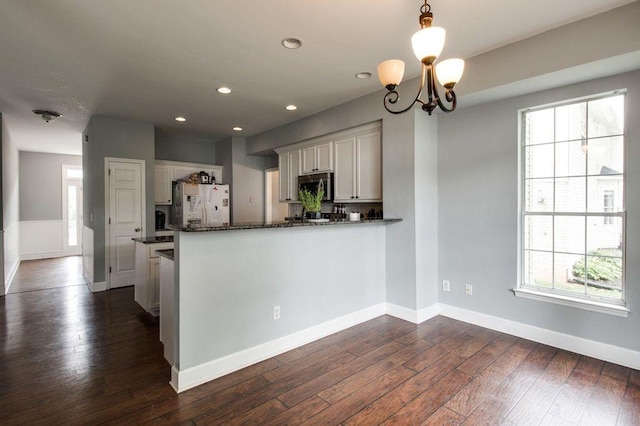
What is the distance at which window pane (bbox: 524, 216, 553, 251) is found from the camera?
10.1 ft

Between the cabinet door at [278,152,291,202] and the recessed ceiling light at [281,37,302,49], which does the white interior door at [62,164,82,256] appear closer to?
the cabinet door at [278,152,291,202]

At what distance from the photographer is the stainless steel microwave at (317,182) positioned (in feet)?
15.3

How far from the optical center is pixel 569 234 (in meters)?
2.96

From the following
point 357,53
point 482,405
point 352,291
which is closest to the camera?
point 482,405

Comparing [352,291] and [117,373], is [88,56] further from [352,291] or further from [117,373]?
[352,291]

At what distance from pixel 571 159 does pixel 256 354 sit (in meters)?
3.30

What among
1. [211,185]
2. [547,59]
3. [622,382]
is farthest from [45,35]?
[622,382]

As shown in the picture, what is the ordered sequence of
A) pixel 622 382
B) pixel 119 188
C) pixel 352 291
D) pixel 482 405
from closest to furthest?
pixel 482 405 < pixel 622 382 < pixel 352 291 < pixel 119 188

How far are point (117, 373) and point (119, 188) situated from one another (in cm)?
354

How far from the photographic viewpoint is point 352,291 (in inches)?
137

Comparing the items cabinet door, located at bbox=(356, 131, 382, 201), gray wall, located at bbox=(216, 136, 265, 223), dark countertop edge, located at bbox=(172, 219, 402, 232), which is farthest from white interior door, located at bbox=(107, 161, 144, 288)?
cabinet door, located at bbox=(356, 131, 382, 201)

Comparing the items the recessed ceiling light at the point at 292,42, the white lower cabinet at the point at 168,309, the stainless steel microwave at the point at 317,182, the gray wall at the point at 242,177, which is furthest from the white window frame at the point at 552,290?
the gray wall at the point at 242,177

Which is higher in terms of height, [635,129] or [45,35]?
[45,35]

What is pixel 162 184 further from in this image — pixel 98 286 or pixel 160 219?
pixel 98 286
